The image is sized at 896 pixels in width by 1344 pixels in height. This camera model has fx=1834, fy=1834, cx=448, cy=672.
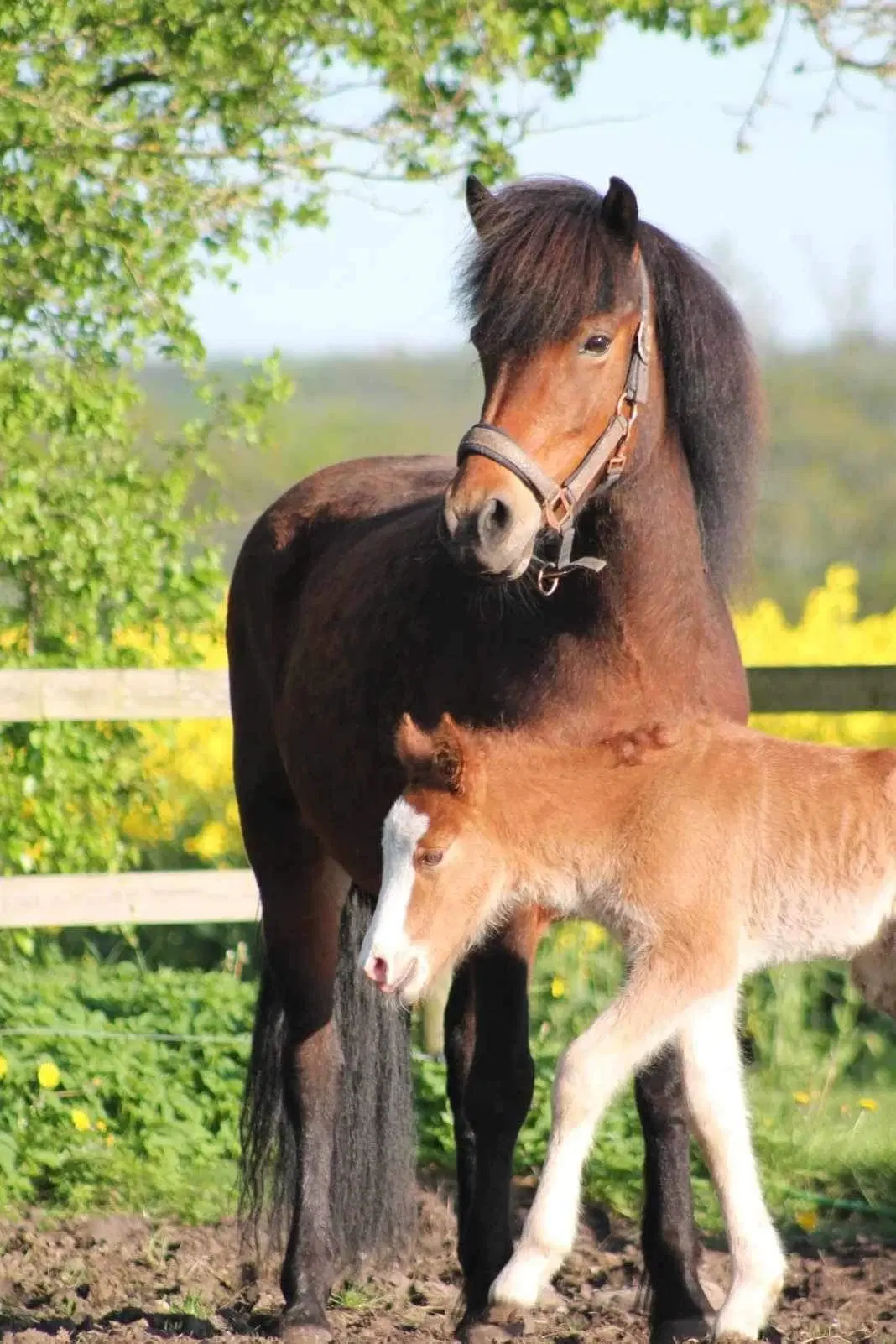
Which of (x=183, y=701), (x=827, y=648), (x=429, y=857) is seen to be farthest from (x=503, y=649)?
(x=827, y=648)

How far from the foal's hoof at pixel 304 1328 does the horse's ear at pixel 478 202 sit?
2.81m

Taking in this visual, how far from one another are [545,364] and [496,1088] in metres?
1.67

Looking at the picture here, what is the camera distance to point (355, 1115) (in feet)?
17.6

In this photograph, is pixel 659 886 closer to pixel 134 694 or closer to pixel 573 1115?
pixel 573 1115

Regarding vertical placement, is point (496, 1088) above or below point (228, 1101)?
above

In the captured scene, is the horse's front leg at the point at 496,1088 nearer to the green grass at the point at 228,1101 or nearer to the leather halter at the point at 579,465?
the leather halter at the point at 579,465

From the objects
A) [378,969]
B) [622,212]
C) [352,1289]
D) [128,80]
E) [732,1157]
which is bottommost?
[352,1289]

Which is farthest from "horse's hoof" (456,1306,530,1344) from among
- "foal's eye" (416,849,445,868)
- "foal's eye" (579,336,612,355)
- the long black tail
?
"foal's eye" (579,336,612,355)

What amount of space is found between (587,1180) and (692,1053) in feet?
9.01

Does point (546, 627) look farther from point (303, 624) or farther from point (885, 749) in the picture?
point (303, 624)

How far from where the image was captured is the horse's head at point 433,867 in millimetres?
3260

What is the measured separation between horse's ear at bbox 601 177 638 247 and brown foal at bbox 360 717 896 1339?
1.09m

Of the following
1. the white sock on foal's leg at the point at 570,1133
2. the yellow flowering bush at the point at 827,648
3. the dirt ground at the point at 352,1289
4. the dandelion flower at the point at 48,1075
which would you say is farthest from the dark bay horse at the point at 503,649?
the yellow flowering bush at the point at 827,648

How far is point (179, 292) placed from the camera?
24.9 ft
